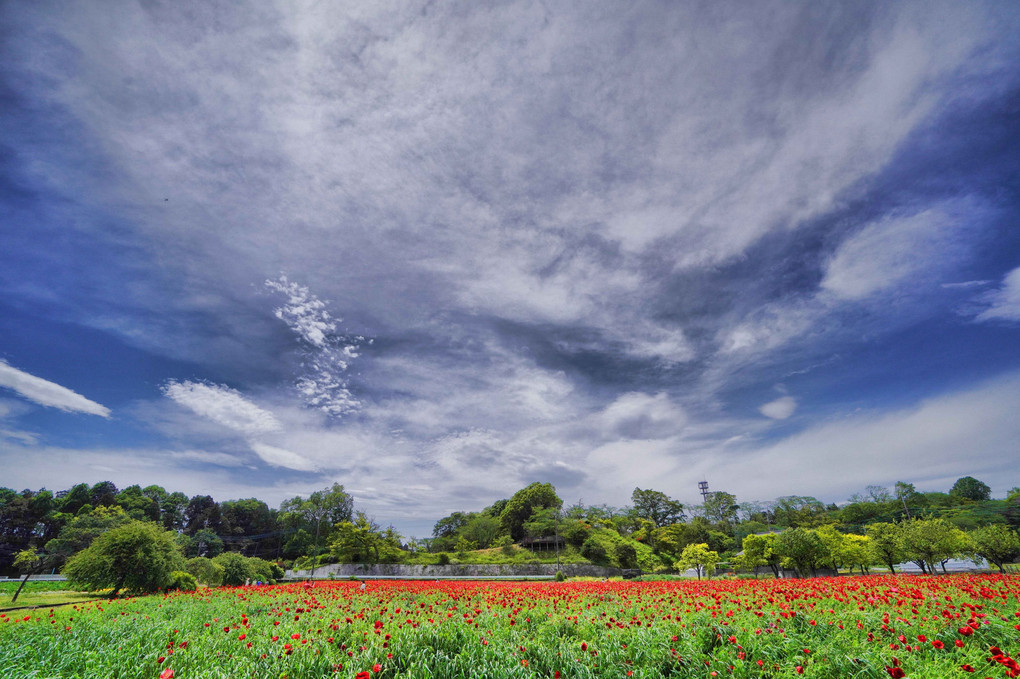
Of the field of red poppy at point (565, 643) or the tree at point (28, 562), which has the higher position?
the field of red poppy at point (565, 643)

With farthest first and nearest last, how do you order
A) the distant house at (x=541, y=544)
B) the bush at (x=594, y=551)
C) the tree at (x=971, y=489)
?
the tree at (x=971, y=489), the distant house at (x=541, y=544), the bush at (x=594, y=551)

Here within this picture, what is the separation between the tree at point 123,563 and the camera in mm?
23547

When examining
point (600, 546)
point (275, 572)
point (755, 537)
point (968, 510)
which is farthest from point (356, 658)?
point (968, 510)

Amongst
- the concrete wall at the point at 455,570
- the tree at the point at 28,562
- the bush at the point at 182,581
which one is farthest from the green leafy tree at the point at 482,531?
the tree at the point at 28,562

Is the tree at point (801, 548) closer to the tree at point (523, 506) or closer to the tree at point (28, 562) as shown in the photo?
the tree at point (523, 506)

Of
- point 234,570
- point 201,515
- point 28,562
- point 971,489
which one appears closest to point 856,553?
point 234,570

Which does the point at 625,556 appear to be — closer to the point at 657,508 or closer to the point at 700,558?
the point at 700,558

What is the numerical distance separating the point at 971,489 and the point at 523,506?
98022 mm

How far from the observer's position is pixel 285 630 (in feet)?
30.7

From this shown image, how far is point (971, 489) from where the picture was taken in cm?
8662

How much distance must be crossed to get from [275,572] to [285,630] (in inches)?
1620

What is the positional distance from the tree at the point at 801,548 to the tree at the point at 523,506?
37754 millimetres

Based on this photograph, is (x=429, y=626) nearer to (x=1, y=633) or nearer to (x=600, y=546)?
(x=1, y=633)

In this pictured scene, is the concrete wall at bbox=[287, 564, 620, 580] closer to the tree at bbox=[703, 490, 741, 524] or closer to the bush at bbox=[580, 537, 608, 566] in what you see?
the bush at bbox=[580, 537, 608, 566]
